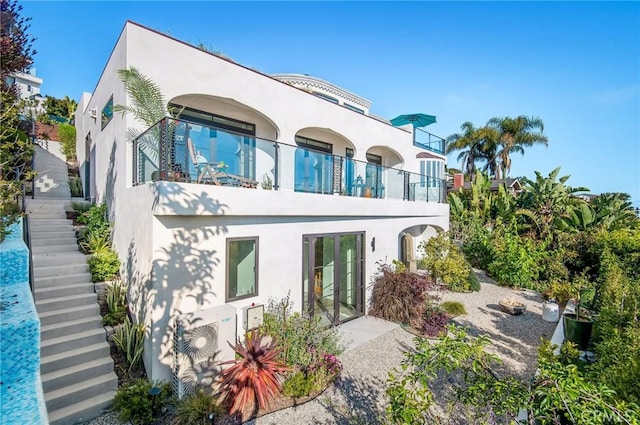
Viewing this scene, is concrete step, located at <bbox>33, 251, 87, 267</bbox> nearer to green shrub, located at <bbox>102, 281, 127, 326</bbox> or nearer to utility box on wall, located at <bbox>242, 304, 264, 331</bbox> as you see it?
green shrub, located at <bbox>102, 281, 127, 326</bbox>

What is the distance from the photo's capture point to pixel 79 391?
19.7 ft

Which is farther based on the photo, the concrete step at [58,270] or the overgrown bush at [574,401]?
the concrete step at [58,270]

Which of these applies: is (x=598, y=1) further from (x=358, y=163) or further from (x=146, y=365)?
(x=146, y=365)

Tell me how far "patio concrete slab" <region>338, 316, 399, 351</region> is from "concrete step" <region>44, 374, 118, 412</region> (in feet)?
19.7

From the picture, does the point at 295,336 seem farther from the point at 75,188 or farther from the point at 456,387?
the point at 75,188

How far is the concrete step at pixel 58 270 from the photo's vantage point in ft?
25.0

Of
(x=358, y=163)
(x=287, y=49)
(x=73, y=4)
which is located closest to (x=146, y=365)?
(x=358, y=163)

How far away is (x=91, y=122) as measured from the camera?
43.3 ft

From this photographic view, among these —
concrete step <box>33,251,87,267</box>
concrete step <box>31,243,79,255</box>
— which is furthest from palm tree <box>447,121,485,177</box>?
concrete step <box>33,251,87,267</box>

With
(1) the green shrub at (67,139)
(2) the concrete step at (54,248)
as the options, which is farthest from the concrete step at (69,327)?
(1) the green shrub at (67,139)

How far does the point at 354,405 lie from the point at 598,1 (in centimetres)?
1417

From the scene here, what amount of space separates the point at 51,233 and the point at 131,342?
5.54 metres

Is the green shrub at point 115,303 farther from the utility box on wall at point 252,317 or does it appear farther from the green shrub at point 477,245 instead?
the green shrub at point 477,245

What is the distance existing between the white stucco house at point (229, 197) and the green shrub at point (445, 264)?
2.30 m
